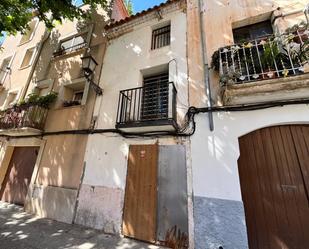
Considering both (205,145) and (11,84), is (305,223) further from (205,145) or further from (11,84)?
(11,84)

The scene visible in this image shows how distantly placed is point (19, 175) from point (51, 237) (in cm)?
448

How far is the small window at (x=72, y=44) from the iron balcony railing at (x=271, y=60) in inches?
271

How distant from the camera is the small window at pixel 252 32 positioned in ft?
16.2

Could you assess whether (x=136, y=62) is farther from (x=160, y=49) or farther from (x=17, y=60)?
(x=17, y=60)

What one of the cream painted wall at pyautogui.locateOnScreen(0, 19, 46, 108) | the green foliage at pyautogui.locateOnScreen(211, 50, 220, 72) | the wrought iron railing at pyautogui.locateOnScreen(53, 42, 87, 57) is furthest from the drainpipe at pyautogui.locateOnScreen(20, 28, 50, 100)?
the green foliage at pyautogui.locateOnScreen(211, 50, 220, 72)

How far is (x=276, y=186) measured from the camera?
11.7 feet

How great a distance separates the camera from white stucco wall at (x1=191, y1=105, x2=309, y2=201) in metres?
3.71

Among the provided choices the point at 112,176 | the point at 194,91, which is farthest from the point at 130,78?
the point at 112,176

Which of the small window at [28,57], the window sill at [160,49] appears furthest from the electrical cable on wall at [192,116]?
the small window at [28,57]

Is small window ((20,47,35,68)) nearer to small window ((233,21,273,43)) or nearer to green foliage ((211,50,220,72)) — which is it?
green foliage ((211,50,220,72))

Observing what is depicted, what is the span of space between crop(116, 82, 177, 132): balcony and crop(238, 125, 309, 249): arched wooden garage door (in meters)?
2.02

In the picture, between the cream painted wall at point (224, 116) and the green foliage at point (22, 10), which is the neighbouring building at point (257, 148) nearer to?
the cream painted wall at point (224, 116)

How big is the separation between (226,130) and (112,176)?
3.45 m

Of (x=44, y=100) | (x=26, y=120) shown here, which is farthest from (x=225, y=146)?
(x=26, y=120)
